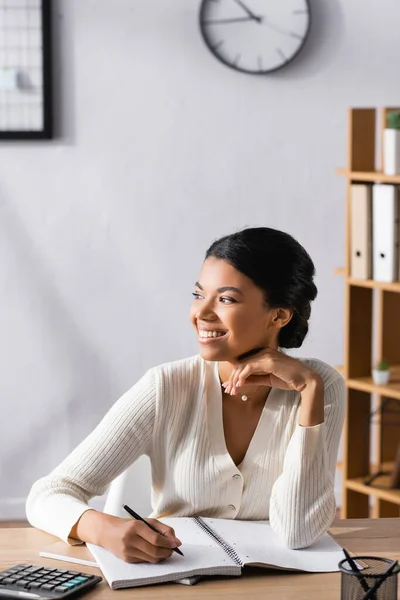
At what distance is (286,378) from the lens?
1.72 metres

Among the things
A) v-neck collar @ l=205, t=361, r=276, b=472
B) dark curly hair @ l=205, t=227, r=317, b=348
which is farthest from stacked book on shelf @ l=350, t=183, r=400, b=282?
v-neck collar @ l=205, t=361, r=276, b=472

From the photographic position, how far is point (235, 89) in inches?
143

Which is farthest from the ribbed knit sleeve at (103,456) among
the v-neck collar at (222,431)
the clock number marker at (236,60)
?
the clock number marker at (236,60)

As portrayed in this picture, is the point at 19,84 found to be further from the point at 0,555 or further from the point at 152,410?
the point at 0,555

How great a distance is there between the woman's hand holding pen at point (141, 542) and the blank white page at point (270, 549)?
4.6 inches

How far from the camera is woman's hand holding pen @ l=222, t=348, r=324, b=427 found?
67.2 inches

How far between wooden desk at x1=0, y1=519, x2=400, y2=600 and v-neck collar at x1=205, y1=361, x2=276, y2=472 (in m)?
0.21

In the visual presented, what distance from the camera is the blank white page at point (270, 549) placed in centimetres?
149

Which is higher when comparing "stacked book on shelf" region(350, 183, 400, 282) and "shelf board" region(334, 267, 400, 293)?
"stacked book on shelf" region(350, 183, 400, 282)

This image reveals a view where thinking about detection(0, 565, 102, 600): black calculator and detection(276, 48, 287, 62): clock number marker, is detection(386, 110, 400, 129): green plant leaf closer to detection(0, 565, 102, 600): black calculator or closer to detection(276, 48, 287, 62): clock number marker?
detection(276, 48, 287, 62): clock number marker

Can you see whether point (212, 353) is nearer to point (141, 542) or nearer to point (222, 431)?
point (222, 431)

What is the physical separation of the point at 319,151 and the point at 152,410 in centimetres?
217

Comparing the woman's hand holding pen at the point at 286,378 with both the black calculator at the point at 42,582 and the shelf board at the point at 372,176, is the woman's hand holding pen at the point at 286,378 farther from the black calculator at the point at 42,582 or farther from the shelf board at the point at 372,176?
the shelf board at the point at 372,176

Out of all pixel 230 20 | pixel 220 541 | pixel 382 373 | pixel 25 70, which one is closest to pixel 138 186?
pixel 25 70
